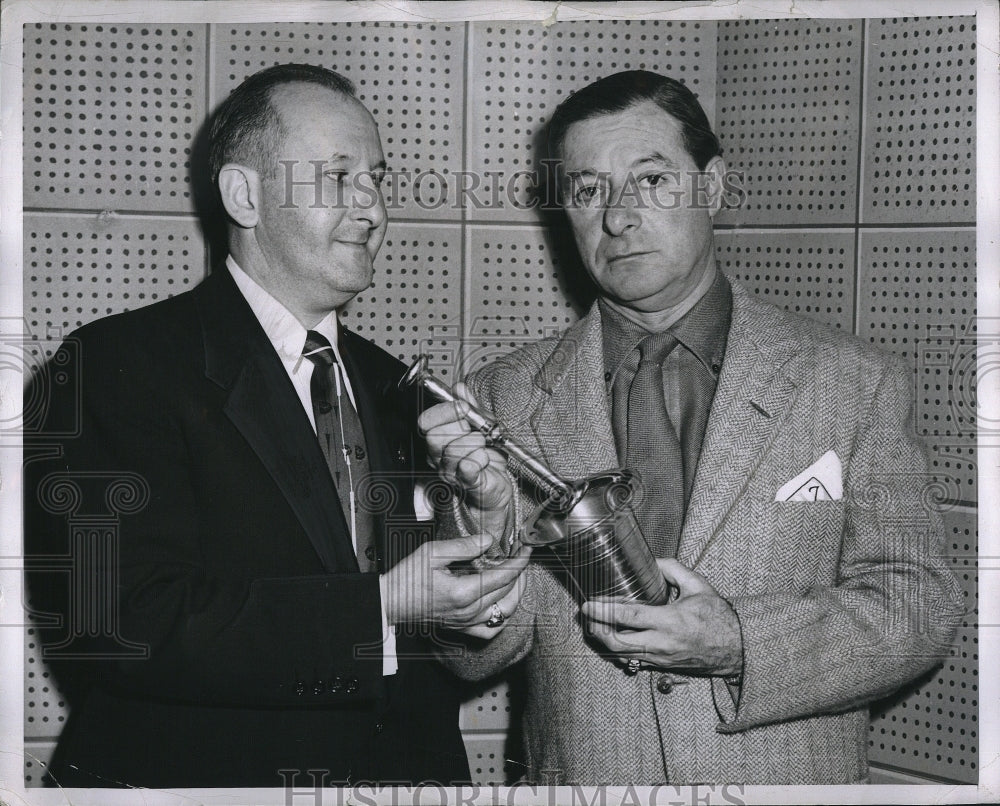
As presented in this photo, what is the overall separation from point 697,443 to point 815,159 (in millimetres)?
1077

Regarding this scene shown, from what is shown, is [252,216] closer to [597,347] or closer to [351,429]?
[351,429]

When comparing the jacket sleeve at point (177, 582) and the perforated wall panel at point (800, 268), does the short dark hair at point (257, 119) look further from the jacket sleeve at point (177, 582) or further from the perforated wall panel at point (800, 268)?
the perforated wall panel at point (800, 268)

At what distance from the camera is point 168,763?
2527 millimetres

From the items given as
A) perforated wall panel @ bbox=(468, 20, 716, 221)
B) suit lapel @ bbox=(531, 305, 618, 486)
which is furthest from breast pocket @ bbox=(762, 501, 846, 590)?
perforated wall panel @ bbox=(468, 20, 716, 221)

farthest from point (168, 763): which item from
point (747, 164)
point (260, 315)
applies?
point (747, 164)

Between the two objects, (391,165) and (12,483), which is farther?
(391,165)

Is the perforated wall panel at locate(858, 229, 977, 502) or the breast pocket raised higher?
the perforated wall panel at locate(858, 229, 977, 502)

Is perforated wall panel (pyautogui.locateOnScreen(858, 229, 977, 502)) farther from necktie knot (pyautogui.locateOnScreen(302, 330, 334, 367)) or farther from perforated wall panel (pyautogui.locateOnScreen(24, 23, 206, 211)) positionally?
perforated wall panel (pyautogui.locateOnScreen(24, 23, 206, 211))

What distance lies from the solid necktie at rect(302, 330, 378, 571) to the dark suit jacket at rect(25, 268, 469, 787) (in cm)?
4

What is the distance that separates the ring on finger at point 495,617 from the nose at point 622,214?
1099 millimetres

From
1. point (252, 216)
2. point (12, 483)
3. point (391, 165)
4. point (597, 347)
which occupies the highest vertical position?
point (391, 165)

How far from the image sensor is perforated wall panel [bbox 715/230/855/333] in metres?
3.06

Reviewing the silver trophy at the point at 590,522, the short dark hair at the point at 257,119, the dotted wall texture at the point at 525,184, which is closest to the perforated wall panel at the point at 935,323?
the dotted wall texture at the point at 525,184

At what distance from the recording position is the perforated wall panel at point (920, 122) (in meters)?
2.82
